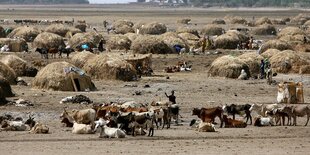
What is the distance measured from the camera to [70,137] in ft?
77.9

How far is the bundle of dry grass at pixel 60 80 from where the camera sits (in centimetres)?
3538

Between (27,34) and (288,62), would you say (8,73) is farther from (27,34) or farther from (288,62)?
(27,34)

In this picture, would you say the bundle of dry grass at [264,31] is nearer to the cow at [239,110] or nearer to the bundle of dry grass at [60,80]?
the bundle of dry grass at [60,80]

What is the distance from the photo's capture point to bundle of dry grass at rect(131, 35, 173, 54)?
55.6 meters

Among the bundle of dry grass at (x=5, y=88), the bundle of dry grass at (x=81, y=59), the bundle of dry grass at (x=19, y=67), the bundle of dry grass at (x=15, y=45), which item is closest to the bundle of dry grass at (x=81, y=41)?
the bundle of dry grass at (x=15, y=45)

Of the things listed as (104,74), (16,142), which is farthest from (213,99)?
(16,142)

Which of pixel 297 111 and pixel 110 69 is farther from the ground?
pixel 297 111

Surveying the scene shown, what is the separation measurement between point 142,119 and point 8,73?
50.3 ft

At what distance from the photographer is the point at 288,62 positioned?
45438 millimetres

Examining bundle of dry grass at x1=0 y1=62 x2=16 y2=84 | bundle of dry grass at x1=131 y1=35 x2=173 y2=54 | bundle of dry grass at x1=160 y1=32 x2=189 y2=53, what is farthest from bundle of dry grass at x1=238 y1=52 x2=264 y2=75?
bundle of dry grass at x1=0 y1=62 x2=16 y2=84

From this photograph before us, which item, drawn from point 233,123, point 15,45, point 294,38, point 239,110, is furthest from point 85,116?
point 294,38

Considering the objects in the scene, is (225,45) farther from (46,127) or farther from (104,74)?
(46,127)

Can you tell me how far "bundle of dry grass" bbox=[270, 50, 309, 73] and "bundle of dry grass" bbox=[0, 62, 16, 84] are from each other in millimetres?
15324

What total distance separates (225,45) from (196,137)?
41.4 meters
